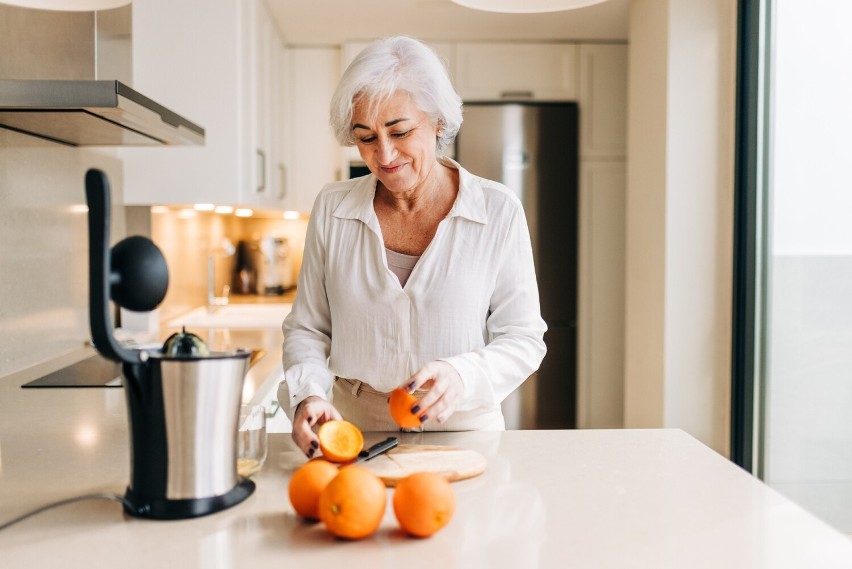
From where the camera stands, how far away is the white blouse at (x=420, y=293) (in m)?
1.43

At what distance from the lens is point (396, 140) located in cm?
137

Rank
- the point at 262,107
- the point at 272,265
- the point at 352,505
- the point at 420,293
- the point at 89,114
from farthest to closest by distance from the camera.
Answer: the point at 272,265 → the point at 262,107 → the point at 89,114 → the point at 420,293 → the point at 352,505

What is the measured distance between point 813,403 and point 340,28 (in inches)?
100

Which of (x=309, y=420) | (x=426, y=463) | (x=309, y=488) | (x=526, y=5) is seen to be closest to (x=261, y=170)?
(x=526, y=5)

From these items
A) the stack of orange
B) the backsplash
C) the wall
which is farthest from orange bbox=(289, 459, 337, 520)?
the wall

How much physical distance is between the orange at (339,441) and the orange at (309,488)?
14cm

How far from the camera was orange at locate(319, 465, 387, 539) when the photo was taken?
0.82 metres

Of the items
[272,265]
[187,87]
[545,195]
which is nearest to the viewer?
[187,87]

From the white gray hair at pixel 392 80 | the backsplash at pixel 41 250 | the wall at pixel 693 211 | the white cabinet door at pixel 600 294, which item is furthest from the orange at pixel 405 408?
the white cabinet door at pixel 600 294

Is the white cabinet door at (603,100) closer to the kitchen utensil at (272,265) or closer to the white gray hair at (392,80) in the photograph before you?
the kitchen utensil at (272,265)

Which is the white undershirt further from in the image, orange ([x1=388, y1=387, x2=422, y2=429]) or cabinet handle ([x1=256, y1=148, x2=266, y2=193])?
cabinet handle ([x1=256, y1=148, x2=266, y2=193])

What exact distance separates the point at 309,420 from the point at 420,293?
1.25 feet

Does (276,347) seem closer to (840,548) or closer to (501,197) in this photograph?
(501,197)

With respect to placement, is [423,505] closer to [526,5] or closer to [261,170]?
[526,5]
